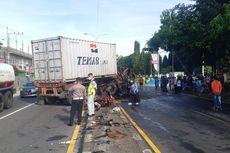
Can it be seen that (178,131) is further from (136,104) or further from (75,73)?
(75,73)

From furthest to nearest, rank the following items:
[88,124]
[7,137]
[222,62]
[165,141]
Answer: [222,62] → [88,124] → [7,137] → [165,141]

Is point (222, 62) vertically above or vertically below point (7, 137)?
above

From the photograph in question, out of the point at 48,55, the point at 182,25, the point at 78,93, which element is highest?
the point at 182,25

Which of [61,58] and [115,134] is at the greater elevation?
[61,58]

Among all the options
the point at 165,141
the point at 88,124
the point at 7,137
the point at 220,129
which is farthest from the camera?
the point at 88,124

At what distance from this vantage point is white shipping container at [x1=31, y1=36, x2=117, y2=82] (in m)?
23.7

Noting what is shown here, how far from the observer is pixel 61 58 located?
23547mm

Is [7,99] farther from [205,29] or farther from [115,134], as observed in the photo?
[115,134]

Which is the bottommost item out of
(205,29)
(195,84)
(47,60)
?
(195,84)

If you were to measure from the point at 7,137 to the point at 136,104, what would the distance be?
12.6 m

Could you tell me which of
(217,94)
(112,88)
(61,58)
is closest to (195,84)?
(112,88)

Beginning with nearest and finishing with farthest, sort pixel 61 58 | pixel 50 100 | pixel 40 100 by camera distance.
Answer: pixel 61 58, pixel 40 100, pixel 50 100

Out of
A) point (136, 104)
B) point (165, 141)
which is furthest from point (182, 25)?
point (165, 141)

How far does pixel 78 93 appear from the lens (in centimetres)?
1438
